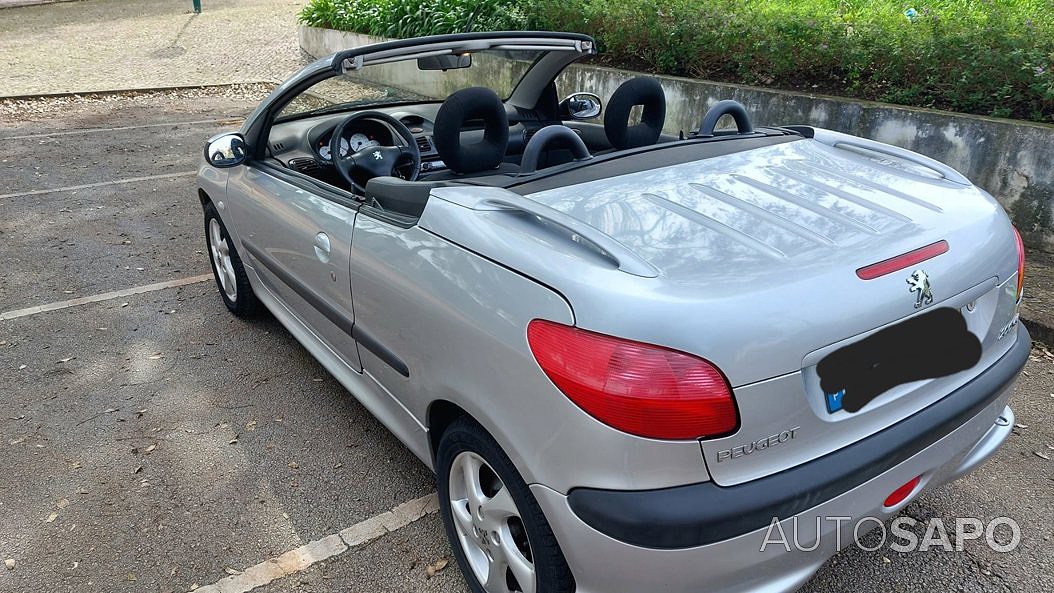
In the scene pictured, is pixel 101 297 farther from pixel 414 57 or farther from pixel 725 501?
pixel 725 501

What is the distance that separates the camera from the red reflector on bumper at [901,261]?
6.03ft

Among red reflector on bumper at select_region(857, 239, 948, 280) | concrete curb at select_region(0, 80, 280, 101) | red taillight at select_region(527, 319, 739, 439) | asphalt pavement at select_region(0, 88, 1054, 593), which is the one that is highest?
red reflector on bumper at select_region(857, 239, 948, 280)

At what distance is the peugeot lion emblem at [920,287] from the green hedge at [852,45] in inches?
148

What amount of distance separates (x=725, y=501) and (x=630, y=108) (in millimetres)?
1889

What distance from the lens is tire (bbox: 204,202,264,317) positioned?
4125mm

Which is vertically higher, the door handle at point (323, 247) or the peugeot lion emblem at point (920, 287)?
the peugeot lion emblem at point (920, 287)

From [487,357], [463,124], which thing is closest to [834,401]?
[487,357]

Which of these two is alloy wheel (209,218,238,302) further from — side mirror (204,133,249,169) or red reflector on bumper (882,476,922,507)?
red reflector on bumper (882,476,922,507)

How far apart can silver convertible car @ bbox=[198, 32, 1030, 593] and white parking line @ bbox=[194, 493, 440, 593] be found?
0.35 m

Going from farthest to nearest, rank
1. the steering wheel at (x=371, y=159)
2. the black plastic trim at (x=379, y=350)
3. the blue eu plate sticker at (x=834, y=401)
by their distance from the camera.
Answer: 1. the steering wheel at (x=371, y=159)
2. the black plastic trim at (x=379, y=350)
3. the blue eu plate sticker at (x=834, y=401)

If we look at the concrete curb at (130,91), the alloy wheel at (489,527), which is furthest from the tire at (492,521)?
the concrete curb at (130,91)

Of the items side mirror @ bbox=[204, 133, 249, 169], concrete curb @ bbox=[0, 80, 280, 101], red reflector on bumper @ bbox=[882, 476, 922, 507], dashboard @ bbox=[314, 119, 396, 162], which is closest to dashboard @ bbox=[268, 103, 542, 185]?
dashboard @ bbox=[314, 119, 396, 162]

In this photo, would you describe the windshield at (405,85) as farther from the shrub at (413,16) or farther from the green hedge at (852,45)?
the green hedge at (852,45)

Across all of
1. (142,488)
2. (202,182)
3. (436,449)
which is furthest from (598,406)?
(202,182)
